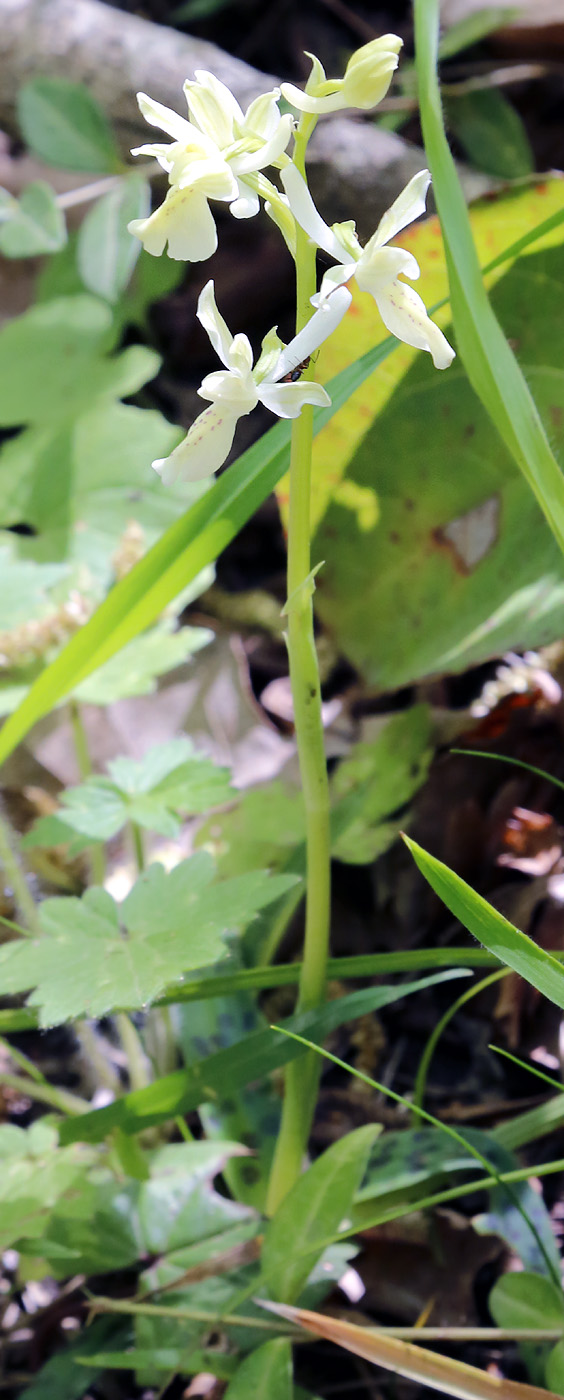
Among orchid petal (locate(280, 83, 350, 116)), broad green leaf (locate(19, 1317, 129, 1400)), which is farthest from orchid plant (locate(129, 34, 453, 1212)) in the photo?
broad green leaf (locate(19, 1317, 129, 1400))

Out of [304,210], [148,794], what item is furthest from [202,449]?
[148,794]

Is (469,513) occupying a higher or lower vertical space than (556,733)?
higher

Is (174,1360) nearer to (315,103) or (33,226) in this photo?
(315,103)

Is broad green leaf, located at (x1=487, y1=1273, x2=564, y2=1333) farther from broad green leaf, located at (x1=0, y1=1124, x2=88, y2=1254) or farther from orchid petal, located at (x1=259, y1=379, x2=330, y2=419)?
orchid petal, located at (x1=259, y1=379, x2=330, y2=419)

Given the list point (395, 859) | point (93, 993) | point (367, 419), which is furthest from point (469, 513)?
point (93, 993)

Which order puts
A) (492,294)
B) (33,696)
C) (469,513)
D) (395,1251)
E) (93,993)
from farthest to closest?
1. (469,513)
2. (492,294)
3. (395,1251)
4. (33,696)
5. (93,993)

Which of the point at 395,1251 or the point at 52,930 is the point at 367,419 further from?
the point at 395,1251

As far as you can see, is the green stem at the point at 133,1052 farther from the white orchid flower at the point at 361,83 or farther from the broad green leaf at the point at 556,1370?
the white orchid flower at the point at 361,83
